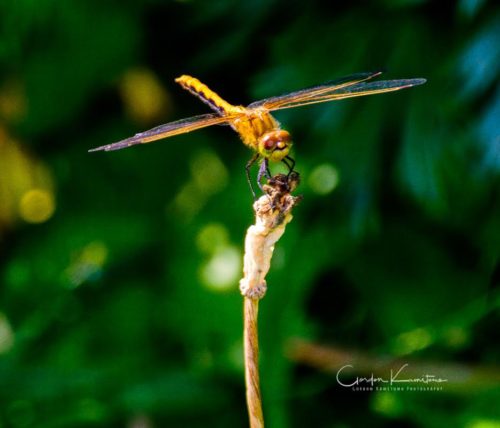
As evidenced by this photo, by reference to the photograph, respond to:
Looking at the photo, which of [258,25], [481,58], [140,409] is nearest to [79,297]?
[140,409]

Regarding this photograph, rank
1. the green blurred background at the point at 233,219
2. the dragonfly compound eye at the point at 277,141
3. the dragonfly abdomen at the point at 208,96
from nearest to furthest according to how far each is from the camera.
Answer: the dragonfly compound eye at the point at 277,141
the dragonfly abdomen at the point at 208,96
the green blurred background at the point at 233,219

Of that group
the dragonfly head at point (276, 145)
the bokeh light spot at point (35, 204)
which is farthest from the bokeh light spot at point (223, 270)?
the dragonfly head at point (276, 145)

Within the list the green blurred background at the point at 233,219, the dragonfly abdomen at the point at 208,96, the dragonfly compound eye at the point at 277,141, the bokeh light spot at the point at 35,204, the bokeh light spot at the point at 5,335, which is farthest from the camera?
the bokeh light spot at the point at 35,204

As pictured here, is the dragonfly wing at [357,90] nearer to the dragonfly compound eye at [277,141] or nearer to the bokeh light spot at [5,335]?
the dragonfly compound eye at [277,141]

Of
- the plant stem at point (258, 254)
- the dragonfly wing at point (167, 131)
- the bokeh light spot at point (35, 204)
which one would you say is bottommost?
the plant stem at point (258, 254)

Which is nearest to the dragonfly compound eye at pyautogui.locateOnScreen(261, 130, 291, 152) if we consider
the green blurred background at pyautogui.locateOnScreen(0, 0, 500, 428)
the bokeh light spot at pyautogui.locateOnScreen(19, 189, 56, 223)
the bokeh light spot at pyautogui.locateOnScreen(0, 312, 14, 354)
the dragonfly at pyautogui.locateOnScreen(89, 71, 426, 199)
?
the dragonfly at pyautogui.locateOnScreen(89, 71, 426, 199)

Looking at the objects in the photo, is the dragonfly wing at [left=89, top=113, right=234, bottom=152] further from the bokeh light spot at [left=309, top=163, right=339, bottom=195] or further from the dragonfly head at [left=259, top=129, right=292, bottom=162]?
the bokeh light spot at [left=309, top=163, right=339, bottom=195]
